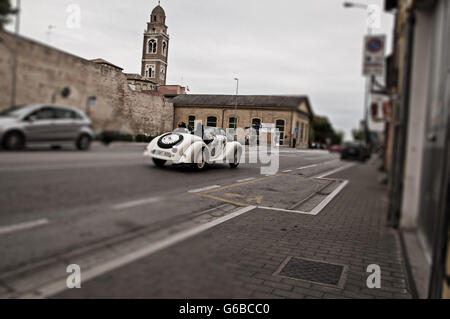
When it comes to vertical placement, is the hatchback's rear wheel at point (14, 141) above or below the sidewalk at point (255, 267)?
above

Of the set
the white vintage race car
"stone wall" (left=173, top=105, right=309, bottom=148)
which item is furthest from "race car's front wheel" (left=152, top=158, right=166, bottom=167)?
"stone wall" (left=173, top=105, right=309, bottom=148)

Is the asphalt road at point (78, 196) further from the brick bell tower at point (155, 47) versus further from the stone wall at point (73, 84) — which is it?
the brick bell tower at point (155, 47)

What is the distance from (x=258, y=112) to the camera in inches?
82.5

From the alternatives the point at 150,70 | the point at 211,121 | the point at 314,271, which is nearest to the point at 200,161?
the point at 211,121

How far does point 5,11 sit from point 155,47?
2.60 feet

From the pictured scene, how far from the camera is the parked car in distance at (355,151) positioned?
1.50 meters

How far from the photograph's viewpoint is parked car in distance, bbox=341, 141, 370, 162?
1499mm

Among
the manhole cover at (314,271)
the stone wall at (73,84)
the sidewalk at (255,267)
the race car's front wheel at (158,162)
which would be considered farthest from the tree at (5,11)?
the manhole cover at (314,271)

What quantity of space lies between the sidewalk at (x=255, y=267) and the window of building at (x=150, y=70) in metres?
1.65

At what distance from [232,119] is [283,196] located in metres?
0.80

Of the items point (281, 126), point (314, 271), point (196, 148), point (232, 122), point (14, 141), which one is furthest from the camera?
point (314, 271)

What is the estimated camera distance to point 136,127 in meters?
1.44

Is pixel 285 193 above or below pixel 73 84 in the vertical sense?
below

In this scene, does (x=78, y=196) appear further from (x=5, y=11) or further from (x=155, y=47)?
(x=155, y=47)
